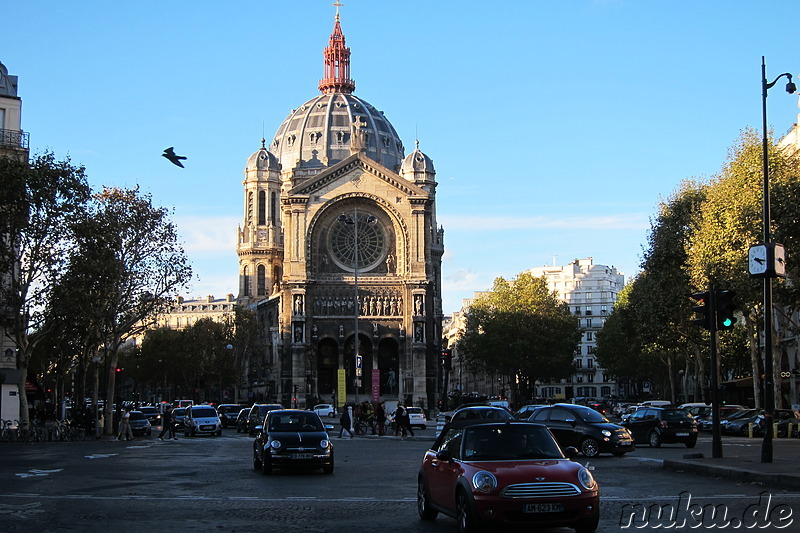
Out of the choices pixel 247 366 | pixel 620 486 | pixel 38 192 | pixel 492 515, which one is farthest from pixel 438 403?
pixel 492 515

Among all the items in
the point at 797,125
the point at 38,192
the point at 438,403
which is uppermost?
the point at 797,125

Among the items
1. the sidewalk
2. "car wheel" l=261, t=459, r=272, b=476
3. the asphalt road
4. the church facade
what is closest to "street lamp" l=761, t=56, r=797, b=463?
the sidewalk

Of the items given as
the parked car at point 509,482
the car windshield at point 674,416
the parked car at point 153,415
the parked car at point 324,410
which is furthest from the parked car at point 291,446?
the parked car at point 324,410

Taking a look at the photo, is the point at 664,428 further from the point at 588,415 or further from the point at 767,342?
the point at 767,342

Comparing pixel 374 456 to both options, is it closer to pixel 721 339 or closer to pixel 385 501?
pixel 385 501

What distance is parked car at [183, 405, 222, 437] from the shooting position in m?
54.0

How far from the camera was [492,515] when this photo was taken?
13.0 meters

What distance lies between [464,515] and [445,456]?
1374 millimetres

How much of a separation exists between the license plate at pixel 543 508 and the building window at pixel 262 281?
115856mm

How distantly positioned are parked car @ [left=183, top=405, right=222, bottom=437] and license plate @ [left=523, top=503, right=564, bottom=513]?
4260 centimetres

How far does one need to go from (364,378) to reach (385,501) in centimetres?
7671

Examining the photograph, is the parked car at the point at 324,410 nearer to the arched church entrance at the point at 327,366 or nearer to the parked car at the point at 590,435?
the arched church entrance at the point at 327,366

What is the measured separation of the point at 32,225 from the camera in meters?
45.5

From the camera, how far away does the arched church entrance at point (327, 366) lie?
94688 mm
